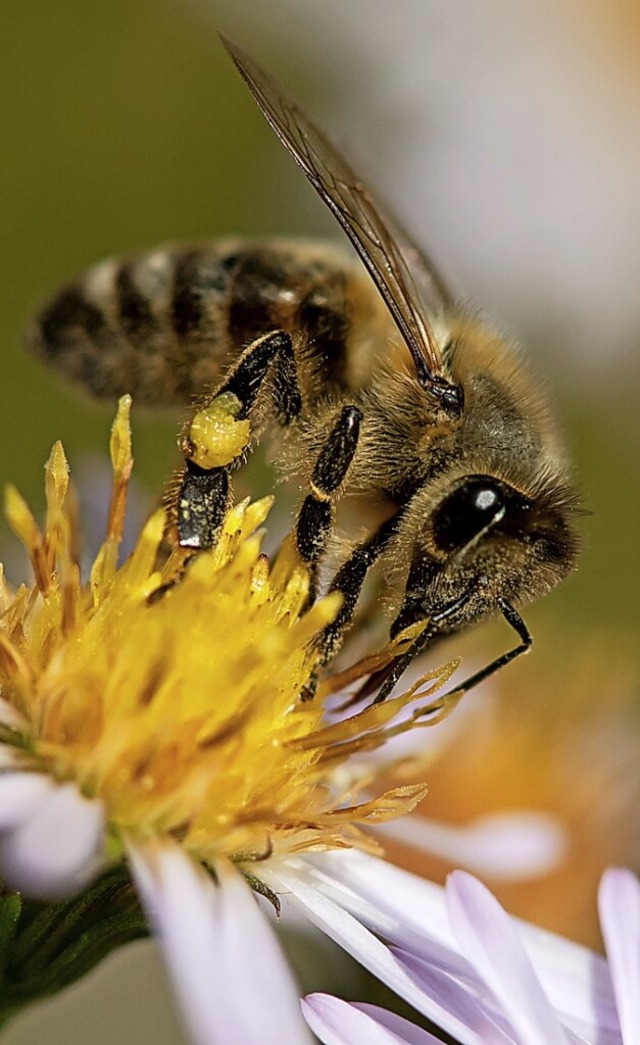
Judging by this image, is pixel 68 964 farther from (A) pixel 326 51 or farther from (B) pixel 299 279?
(A) pixel 326 51

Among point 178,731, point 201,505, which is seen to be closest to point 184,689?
point 178,731

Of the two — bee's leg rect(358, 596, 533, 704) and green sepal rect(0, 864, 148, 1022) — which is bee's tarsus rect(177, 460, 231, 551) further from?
green sepal rect(0, 864, 148, 1022)

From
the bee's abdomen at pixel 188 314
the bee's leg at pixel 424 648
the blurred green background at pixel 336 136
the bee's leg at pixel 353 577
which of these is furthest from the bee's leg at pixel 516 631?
the blurred green background at pixel 336 136

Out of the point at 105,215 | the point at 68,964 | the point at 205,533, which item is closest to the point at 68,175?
the point at 105,215

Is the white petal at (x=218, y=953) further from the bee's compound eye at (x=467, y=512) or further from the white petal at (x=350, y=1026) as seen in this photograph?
the bee's compound eye at (x=467, y=512)

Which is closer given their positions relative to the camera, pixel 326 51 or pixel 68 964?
pixel 68 964

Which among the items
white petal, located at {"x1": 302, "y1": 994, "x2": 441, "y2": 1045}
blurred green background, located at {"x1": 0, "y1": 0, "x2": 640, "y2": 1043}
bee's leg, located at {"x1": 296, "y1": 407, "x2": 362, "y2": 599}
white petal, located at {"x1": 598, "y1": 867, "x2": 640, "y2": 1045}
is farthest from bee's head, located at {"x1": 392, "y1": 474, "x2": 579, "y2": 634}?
blurred green background, located at {"x1": 0, "y1": 0, "x2": 640, "y2": 1043}

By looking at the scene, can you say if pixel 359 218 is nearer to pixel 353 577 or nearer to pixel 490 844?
pixel 353 577
